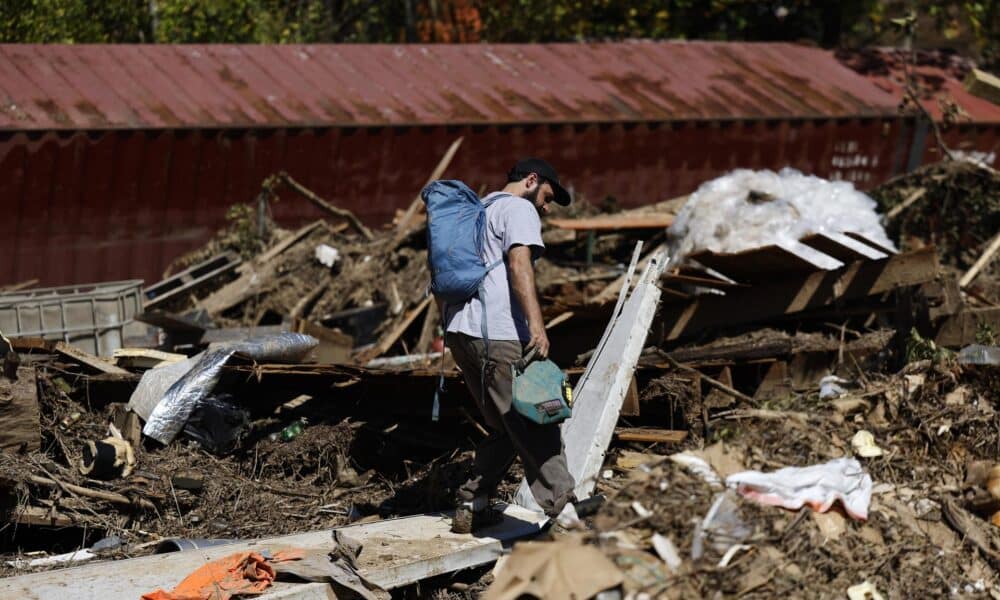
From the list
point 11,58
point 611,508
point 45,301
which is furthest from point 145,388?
point 11,58

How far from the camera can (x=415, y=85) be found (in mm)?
14008

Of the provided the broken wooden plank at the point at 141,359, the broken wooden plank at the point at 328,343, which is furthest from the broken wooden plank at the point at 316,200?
the broken wooden plank at the point at 141,359

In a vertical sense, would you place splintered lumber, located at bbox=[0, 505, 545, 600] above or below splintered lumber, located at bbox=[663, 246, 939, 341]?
below

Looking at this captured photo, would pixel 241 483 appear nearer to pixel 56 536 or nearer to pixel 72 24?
pixel 56 536

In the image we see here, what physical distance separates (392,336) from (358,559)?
4.54 metres

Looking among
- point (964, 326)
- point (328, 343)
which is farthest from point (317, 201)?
point (964, 326)

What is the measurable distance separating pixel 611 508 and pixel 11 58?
10235mm

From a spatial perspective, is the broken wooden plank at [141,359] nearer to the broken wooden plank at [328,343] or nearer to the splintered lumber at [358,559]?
the broken wooden plank at [328,343]

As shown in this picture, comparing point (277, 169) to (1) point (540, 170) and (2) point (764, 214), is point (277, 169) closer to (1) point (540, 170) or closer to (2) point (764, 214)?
(2) point (764, 214)

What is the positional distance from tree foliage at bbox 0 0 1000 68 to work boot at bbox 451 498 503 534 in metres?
13.5

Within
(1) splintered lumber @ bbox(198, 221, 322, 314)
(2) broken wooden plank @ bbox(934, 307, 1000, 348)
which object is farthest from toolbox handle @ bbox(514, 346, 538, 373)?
(1) splintered lumber @ bbox(198, 221, 322, 314)

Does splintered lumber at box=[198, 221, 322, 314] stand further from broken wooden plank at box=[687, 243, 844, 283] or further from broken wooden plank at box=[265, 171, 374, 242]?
broken wooden plank at box=[687, 243, 844, 283]

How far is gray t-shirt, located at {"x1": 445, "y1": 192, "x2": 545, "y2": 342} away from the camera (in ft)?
17.1

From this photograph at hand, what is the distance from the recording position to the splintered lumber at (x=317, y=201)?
12688 mm
